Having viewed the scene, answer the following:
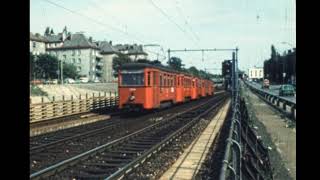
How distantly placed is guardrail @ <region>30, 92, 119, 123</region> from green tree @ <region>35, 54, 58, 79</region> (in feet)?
149

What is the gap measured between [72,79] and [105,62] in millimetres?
42311

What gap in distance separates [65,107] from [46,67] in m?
55.8

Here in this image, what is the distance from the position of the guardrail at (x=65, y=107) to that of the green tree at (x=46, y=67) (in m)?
45.4

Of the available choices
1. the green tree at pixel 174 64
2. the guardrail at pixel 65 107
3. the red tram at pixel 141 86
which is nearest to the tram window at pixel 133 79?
the red tram at pixel 141 86

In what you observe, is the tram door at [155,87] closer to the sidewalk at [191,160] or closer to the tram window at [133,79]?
the tram window at [133,79]

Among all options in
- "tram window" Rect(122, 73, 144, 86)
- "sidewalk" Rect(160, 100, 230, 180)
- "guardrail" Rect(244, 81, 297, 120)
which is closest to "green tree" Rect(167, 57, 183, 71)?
"guardrail" Rect(244, 81, 297, 120)

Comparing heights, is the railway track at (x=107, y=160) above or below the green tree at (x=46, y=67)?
below

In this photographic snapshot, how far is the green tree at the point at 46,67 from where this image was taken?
83938mm

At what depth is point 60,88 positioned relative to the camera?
54.0m

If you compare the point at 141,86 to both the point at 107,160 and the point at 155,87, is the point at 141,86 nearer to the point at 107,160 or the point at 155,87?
the point at 155,87

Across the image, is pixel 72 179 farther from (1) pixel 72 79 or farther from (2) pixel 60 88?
(1) pixel 72 79

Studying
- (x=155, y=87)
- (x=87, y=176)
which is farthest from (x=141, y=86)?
(x=87, y=176)

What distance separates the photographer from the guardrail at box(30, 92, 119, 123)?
26.3 metres
